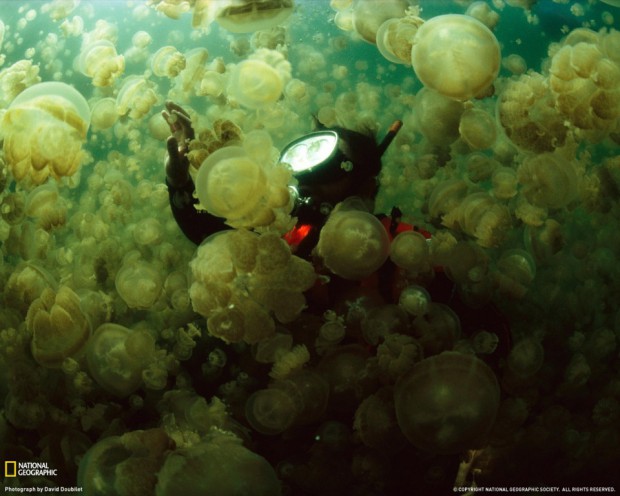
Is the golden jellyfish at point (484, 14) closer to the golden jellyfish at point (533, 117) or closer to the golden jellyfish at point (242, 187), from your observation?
the golden jellyfish at point (533, 117)

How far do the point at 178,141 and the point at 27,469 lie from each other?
6.78ft

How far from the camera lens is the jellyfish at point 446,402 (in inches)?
90.6

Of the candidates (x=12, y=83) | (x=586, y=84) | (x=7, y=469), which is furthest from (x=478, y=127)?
(x=7, y=469)

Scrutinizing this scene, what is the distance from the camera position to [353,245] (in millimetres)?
2635

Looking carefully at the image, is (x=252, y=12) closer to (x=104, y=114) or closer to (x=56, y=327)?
(x=104, y=114)

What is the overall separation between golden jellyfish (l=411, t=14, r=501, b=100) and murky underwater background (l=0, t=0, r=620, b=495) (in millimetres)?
58

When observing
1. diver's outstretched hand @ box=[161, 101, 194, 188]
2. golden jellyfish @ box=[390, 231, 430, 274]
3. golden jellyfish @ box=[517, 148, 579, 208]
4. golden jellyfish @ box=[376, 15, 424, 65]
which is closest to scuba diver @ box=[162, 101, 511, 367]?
diver's outstretched hand @ box=[161, 101, 194, 188]

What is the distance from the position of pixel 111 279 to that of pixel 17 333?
76cm

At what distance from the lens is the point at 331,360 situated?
268 cm

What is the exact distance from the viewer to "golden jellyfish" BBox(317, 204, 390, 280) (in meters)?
2.64

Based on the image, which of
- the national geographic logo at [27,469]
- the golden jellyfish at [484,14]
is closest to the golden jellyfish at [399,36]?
the golden jellyfish at [484,14]

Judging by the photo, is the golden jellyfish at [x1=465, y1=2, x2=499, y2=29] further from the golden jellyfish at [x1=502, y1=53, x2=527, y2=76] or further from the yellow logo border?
the yellow logo border

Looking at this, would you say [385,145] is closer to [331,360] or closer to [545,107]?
[545,107]

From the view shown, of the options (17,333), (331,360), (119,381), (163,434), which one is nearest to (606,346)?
(331,360)
